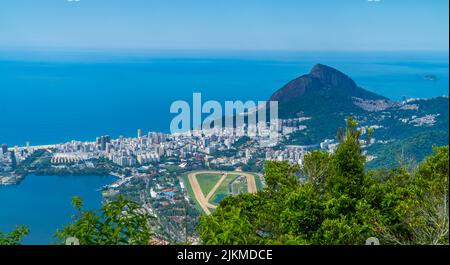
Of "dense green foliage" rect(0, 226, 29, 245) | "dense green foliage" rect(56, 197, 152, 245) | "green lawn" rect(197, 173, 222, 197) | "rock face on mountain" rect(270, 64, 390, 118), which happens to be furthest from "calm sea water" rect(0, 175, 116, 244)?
"rock face on mountain" rect(270, 64, 390, 118)

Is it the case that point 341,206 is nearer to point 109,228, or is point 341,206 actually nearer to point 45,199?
point 109,228

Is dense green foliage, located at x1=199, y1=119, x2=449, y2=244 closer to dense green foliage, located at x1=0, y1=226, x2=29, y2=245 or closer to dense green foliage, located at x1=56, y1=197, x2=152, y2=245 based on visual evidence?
dense green foliage, located at x1=56, y1=197, x2=152, y2=245

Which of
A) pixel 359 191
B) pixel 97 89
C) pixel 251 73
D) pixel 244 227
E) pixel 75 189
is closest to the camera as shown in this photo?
pixel 244 227

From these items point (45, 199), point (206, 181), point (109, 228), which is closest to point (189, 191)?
point (206, 181)

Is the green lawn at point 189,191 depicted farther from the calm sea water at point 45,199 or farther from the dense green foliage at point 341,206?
the calm sea water at point 45,199

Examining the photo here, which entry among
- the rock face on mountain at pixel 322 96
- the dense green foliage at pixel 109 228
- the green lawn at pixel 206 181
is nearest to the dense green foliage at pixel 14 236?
the dense green foliage at pixel 109 228

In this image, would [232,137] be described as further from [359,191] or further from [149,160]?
[359,191]

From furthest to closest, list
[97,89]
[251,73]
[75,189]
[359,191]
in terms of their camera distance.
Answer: [251,73], [97,89], [75,189], [359,191]
